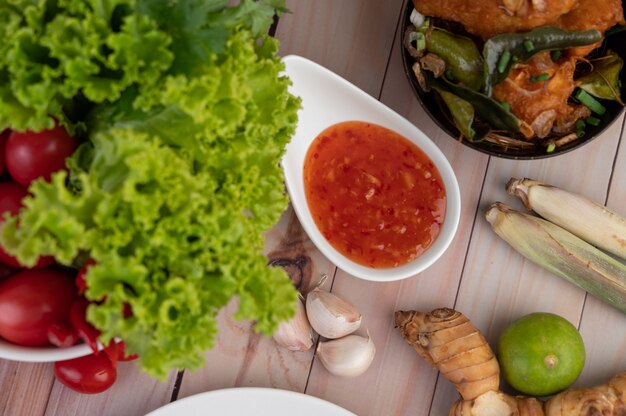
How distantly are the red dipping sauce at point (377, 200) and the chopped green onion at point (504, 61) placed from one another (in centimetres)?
28

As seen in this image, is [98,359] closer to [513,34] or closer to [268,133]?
[268,133]

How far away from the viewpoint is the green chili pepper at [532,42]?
1468mm

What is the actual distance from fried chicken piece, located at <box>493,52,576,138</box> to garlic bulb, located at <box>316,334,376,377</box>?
637 mm

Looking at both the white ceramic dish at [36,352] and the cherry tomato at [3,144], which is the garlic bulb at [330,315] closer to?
the white ceramic dish at [36,352]

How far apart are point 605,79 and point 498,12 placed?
0.32 metres

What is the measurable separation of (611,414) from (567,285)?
32cm

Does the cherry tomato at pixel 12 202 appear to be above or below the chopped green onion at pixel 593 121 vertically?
below

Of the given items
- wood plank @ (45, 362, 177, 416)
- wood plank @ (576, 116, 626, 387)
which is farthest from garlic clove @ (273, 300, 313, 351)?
wood plank @ (576, 116, 626, 387)

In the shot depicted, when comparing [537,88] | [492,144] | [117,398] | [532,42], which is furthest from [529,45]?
[117,398]

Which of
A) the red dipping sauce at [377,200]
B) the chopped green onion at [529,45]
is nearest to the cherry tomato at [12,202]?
the red dipping sauce at [377,200]

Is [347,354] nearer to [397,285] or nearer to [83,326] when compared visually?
[397,285]

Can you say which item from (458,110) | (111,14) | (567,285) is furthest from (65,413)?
(567,285)

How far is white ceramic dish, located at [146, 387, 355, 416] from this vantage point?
64.6 inches

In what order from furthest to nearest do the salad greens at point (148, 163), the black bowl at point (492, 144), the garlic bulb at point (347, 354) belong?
the garlic bulb at point (347, 354) → the black bowl at point (492, 144) → the salad greens at point (148, 163)
